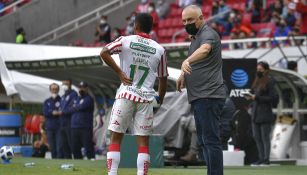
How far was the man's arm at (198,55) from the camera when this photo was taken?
1091 centimetres

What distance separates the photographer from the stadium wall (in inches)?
1558

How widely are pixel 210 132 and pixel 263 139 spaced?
8.81 meters

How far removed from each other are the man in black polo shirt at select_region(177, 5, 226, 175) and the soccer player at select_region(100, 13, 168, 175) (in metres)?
1.25

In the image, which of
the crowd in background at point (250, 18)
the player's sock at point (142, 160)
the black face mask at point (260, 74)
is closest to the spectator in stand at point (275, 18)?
the crowd in background at point (250, 18)

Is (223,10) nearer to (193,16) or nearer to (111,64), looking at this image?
(111,64)

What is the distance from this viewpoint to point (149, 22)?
1282 centimetres

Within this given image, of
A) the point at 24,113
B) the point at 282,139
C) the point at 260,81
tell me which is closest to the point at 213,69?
the point at 260,81

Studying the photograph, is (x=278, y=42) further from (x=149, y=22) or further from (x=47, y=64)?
(x=149, y=22)

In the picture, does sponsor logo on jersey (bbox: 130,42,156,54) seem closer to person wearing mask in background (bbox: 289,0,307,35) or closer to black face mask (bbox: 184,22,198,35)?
black face mask (bbox: 184,22,198,35)

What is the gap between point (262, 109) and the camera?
66.5 ft

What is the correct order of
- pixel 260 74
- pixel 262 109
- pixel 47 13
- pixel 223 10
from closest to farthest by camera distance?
pixel 262 109
pixel 260 74
pixel 223 10
pixel 47 13

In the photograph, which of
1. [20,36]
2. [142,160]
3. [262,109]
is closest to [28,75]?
[262,109]

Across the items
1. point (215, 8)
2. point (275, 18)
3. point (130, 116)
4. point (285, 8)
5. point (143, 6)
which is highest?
point (143, 6)

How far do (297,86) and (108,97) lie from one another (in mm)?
5952
